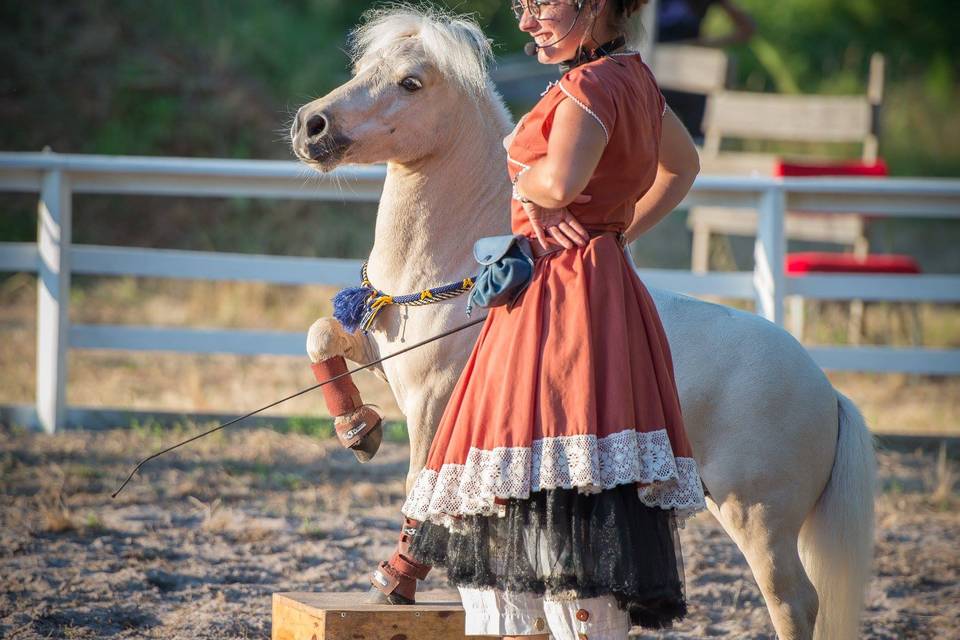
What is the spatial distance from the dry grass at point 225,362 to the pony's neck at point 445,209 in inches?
92.4

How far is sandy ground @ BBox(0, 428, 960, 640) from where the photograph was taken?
355cm

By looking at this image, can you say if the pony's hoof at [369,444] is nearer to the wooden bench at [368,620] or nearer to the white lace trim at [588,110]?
the wooden bench at [368,620]

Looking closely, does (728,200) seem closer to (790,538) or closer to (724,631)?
(724,631)

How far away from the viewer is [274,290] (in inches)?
368

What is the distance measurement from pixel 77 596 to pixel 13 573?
339 mm

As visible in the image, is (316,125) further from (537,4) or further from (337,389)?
(537,4)

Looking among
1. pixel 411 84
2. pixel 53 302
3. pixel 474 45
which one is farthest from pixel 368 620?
pixel 53 302


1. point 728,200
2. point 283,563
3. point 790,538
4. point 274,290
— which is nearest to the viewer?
point 790,538

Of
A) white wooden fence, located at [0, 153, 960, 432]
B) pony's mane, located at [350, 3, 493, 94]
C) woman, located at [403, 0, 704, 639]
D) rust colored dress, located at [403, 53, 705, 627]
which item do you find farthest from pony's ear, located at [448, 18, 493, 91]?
white wooden fence, located at [0, 153, 960, 432]

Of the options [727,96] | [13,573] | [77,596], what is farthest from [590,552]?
[727,96]

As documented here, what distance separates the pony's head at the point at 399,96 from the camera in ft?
9.50

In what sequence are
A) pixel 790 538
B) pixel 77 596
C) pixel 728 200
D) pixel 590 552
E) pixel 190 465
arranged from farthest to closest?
pixel 728 200 → pixel 190 465 → pixel 77 596 → pixel 790 538 → pixel 590 552

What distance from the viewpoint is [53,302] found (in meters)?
5.80

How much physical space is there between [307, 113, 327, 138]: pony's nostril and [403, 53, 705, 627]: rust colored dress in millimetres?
803
